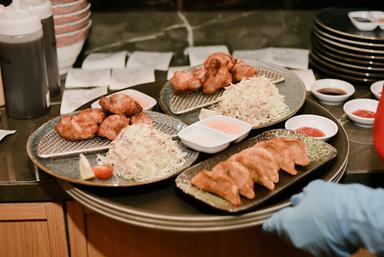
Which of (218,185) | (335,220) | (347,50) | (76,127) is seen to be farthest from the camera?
(347,50)

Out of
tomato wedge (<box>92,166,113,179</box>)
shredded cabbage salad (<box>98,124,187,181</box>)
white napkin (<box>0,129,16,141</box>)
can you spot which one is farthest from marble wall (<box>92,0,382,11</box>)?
tomato wedge (<box>92,166,113,179</box>)

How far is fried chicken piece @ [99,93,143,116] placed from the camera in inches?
69.4

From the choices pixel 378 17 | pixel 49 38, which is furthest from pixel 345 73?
pixel 49 38

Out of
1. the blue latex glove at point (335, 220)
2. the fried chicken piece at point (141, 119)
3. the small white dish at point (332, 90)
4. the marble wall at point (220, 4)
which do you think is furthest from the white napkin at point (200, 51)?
the blue latex glove at point (335, 220)

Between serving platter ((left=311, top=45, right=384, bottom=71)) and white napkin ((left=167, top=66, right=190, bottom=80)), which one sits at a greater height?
serving platter ((left=311, top=45, right=384, bottom=71))

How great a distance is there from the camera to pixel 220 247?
167 cm

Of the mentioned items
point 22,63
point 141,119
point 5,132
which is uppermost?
point 22,63

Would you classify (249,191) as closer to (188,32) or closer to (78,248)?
(78,248)

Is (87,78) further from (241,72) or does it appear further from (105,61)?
(241,72)

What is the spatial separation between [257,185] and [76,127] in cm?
54

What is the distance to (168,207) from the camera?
148 centimetres

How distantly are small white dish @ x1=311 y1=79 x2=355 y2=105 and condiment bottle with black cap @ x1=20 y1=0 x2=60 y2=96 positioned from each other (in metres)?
0.94

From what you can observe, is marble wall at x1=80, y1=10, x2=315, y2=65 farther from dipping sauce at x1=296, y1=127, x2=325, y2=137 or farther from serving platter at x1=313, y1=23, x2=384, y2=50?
dipping sauce at x1=296, y1=127, x2=325, y2=137

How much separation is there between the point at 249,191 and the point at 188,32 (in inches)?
51.8
